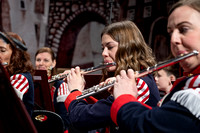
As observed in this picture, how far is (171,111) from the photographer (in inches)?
28.6

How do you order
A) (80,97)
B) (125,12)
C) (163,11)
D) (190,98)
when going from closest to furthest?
(190,98), (80,97), (163,11), (125,12)

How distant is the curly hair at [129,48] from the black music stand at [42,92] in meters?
0.83

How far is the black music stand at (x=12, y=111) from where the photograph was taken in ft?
1.90

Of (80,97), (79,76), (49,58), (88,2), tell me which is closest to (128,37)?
(79,76)

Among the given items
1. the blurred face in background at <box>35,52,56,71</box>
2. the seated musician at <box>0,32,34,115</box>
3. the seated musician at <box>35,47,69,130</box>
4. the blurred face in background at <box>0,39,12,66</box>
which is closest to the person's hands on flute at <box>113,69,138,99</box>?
the seated musician at <box>0,32,34,115</box>

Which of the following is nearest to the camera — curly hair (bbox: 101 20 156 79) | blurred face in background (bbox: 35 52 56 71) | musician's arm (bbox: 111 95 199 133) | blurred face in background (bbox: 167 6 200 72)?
musician's arm (bbox: 111 95 199 133)

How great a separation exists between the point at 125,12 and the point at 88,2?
2.91ft

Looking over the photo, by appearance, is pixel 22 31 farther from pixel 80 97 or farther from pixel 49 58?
pixel 80 97

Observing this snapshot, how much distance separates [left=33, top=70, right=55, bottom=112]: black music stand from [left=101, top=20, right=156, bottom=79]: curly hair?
2.72 feet

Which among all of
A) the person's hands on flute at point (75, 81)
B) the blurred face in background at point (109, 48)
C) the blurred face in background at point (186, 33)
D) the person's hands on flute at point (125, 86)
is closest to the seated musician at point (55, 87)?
the person's hands on flute at point (75, 81)

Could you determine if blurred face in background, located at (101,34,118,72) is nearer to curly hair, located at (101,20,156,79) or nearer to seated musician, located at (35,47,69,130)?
curly hair, located at (101,20,156,79)

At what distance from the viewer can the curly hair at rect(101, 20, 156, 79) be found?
1458mm

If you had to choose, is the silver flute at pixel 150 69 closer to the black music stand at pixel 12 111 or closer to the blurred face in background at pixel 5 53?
the black music stand at pixel 12 111

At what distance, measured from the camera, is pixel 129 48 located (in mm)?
1516
